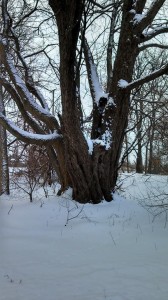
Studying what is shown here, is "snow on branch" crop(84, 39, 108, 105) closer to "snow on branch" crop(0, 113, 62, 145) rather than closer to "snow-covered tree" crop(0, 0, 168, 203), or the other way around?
"snow-covered tree" crop(0, 0, 168, 203)

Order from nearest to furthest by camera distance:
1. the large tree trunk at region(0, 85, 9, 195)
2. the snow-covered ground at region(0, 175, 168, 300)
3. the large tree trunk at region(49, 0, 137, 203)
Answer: the snow-covered ground at region(0, 175, 168, 300) < the large tree trunk at region(49, 0, 137, 203) < the large tree trunk at region(0, 85, 9, 195)

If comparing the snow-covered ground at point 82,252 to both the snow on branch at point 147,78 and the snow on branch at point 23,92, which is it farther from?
the snow on branch at point 147,78

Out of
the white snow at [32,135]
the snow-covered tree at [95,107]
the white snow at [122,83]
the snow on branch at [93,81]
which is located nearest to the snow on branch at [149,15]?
the snow-covered tree at [95,107]

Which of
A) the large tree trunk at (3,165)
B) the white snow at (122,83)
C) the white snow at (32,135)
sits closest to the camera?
the white snow at (122,83)

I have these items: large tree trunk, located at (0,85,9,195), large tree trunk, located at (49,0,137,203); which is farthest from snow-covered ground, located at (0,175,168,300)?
large tree trunk, located at (0,85,9,195)

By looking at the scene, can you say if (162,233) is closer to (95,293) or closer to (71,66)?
(95,293)

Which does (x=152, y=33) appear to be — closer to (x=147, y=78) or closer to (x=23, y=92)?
(x=147, y=78)

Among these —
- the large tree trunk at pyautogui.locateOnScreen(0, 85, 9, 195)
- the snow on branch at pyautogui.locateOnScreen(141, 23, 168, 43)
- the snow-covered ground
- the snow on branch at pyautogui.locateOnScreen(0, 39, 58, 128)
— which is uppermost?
the snow on branch at pyautogui.locateOnScreen(141, 23, 168, 43)

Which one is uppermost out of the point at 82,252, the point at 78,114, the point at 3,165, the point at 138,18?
the point at 138,18

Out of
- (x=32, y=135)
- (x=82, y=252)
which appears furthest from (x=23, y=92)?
(x=82, y=252)

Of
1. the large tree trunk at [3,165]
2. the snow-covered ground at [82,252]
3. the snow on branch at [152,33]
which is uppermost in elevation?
the snow on branch at [152,33]

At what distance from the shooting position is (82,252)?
485 centimetres

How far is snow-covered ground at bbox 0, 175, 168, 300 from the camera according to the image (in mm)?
3504

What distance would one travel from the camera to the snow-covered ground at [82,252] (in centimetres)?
350
